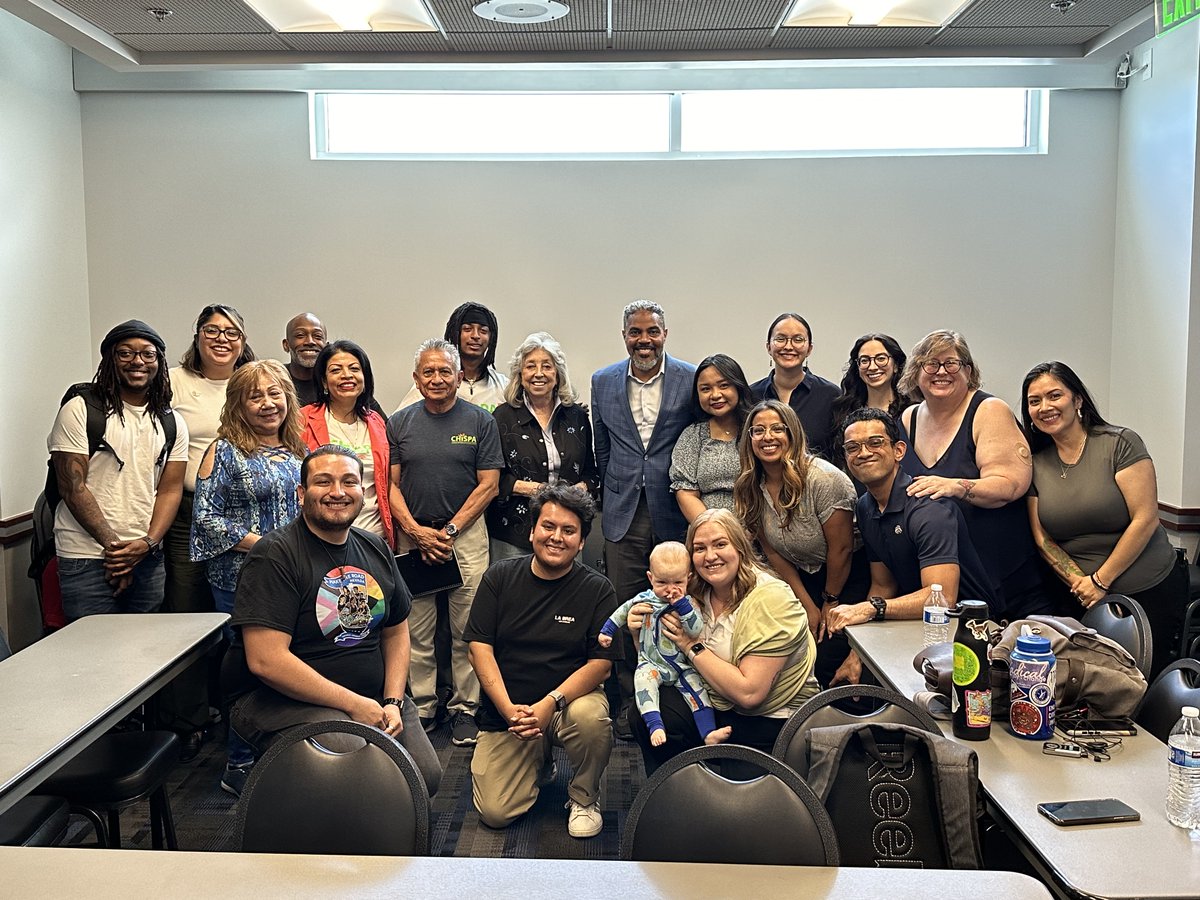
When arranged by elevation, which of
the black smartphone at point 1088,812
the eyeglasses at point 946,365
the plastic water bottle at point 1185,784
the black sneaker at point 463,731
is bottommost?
the black sneaker at point 463,731

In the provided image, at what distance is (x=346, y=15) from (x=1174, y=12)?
305 centimetres

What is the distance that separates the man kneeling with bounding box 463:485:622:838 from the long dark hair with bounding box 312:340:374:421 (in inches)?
44.8

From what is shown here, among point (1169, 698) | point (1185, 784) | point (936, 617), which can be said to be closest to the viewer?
point (1185, 784)

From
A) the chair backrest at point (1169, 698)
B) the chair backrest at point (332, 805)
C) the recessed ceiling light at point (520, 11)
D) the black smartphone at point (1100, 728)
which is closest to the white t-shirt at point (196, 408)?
the recessed ceiling light at point (520, 11)

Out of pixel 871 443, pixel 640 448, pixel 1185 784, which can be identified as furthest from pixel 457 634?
pixel 1185 784

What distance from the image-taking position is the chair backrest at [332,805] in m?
2.14

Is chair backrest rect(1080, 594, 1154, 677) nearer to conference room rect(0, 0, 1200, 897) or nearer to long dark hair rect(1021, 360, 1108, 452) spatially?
long dark hair rect(1021, 360, 1108, 452)

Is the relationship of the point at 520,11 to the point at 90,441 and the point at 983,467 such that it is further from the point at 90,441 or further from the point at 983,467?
the point at 983,467

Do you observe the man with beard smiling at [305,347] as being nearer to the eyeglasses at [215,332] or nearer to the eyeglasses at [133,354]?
the eyeglasses at [215,332]

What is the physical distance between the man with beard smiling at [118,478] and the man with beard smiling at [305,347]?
80 centimetres

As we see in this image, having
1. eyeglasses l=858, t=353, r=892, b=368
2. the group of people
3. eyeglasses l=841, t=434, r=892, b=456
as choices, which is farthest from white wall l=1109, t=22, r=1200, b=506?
eyeglasses l=841, t=434, r=892, b=456

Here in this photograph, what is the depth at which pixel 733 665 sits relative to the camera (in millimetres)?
3104

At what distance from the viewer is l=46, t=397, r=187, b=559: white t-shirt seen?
388 centimetres

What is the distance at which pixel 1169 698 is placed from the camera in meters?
2.57
